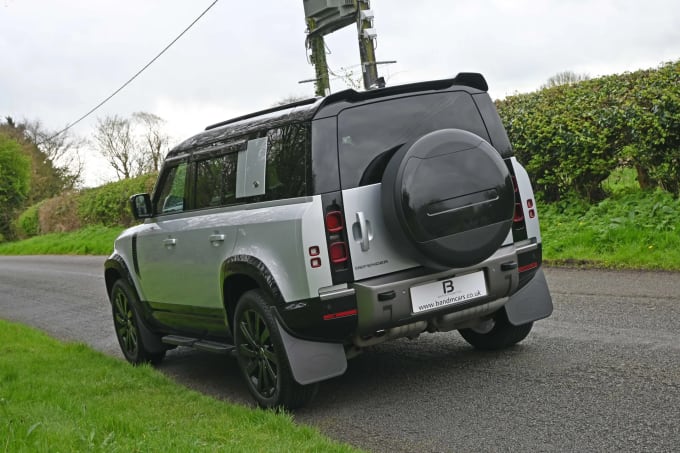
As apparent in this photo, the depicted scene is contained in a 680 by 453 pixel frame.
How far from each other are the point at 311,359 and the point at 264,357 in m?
0.45

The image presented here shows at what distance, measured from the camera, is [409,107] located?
510cm

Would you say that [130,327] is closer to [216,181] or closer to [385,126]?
[216,181]

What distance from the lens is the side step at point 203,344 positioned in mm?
5656

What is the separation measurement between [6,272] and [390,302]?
20.0m

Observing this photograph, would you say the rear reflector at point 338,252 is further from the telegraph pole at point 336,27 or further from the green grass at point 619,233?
the telegraph pole at point 336,27

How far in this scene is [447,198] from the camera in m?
4.67

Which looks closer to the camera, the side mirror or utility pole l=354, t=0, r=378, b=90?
the side mirror

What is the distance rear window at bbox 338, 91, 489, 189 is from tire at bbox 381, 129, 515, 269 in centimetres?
17

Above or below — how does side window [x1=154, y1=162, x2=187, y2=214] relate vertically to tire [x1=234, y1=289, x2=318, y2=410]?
above

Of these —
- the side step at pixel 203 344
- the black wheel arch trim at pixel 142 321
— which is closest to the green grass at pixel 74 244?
the black wheel arch trim at pixel 142 321

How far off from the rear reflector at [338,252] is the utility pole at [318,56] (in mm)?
9831

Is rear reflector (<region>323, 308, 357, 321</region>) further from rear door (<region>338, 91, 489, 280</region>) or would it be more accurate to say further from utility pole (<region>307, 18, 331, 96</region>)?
utility pole (<region>307, 18, 331, 96</region>)

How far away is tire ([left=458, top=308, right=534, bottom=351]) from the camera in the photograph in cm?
581

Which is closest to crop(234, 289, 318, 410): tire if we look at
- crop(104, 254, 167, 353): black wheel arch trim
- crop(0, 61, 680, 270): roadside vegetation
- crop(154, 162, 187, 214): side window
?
crop(154, 162, 187, 214): side window
